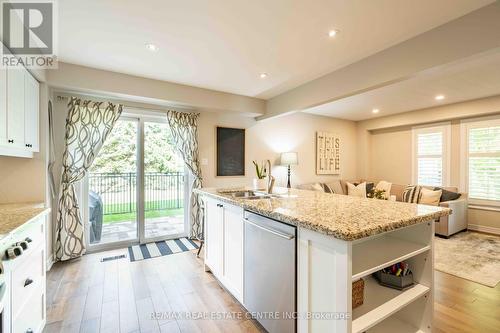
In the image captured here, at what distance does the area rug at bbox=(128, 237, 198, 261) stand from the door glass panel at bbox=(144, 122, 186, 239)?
18 cm

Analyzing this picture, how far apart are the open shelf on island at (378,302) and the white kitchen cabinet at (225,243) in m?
1.01

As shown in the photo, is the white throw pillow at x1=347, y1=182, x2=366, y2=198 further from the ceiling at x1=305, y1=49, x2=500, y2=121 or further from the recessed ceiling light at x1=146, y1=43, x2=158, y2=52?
the recessed ceiling light at x1=146, y1=43, x2=158, y2=52

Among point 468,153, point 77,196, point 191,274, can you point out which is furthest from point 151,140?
point 468,153

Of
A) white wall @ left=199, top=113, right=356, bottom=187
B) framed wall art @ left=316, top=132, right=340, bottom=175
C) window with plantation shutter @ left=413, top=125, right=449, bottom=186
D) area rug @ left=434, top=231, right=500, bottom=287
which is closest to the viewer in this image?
area rug @ left=434, top=231, right=500, bottom=287

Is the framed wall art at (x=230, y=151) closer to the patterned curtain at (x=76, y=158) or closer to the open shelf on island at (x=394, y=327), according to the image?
the patterned curtain at (x=76, y=158)

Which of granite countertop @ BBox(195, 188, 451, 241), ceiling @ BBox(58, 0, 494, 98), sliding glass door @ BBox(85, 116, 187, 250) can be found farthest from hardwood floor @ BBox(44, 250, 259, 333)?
ceiling @ BBox(58, 0, 494, 98)

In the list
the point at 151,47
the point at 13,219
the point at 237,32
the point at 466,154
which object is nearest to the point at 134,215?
the point at 13,219

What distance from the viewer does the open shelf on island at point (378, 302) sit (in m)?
1.25

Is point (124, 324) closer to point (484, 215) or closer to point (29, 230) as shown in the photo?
point (29, 230)

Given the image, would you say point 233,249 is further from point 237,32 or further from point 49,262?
point 49,262

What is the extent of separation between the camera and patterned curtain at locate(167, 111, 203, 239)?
3895 mm

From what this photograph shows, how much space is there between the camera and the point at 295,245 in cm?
142

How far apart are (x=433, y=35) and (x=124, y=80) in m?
3.58

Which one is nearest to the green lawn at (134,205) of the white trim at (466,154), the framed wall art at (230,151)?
the framed wall art at (230,151)
